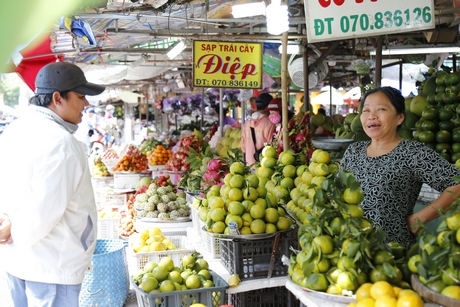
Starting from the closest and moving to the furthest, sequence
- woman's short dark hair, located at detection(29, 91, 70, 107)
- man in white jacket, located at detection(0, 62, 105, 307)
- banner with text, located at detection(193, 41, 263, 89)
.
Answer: man in white jacket, located at detection(0, 62, 105, 307), woman's short dark hair, located at detection(29, 91, 70, 107), banner with text, located at detection(193, 41, 263, 89)

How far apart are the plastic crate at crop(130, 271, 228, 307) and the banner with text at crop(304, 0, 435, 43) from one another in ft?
5.29

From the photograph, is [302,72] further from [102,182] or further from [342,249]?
[342,249]

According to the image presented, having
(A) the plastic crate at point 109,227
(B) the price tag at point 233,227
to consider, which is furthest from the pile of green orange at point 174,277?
(A) the plastic crate at point 109,227

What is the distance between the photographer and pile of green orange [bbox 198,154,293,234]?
9.75ft

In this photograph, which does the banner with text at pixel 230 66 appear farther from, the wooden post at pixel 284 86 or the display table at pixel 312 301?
the display table at pixel 312 301

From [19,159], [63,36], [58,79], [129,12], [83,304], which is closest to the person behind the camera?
[19,159]

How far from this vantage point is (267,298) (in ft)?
10.6

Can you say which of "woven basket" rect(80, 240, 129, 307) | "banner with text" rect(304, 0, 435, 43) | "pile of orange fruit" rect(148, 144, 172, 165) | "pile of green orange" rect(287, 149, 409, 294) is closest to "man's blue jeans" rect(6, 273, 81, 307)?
"pile of green orange" rect(287, 149, 409, 294)

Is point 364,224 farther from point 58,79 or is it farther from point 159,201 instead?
point 159,201

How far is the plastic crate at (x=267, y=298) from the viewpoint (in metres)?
3.19

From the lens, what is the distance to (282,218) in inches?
120

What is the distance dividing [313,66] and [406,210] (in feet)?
15.7

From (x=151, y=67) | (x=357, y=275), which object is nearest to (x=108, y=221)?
(x=151, y=67)

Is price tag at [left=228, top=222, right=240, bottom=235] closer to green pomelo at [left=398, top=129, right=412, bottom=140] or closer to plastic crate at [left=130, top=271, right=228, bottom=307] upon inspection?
plastic crate at [left=130, top=271, right=228, bottom=307]
